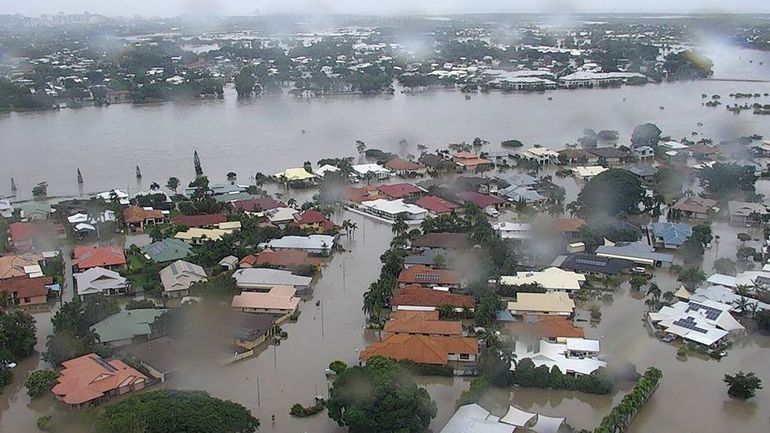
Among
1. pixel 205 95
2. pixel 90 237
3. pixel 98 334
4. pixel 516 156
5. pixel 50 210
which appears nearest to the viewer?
pixel 98 334

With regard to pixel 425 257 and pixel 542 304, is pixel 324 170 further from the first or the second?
pixel 542 304

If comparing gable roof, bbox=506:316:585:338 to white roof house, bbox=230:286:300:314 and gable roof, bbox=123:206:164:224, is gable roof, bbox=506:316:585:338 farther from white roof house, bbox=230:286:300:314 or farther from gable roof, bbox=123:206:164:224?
gable roof, bbox=123:206:164:224

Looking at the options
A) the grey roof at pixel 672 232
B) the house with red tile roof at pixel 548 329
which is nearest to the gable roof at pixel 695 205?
the grey roof at pixel 672 232

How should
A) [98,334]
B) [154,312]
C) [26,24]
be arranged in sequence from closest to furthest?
[98,334] → [154,312] → [26,24]

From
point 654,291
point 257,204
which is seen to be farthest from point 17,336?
point 654,291

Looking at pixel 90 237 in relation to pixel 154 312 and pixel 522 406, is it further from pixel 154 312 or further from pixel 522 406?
pixel 522 406

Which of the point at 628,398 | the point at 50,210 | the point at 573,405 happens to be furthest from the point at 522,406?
the point at 50,210
